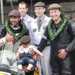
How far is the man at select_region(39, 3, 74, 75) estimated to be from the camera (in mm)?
8180

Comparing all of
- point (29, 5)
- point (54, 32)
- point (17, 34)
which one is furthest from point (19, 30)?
point (29, 5)

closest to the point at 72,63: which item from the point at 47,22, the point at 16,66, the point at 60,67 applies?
the point at 60,67

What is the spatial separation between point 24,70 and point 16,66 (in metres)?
0.19

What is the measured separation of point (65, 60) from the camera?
328 inches

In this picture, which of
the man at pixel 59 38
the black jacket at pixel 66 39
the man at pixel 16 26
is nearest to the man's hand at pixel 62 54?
the man at pixel 59 38

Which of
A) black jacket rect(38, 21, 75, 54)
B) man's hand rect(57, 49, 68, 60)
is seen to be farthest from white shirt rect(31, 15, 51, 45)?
man's hand rect(57, 49, 68, 60)

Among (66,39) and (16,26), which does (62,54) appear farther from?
(16,26)

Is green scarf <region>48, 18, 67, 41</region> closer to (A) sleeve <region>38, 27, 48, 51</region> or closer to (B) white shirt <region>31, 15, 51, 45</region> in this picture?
(A) sleeve <region>38, 27, 48, 51</region>

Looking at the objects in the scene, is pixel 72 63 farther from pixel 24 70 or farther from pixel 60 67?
pixel 24 70

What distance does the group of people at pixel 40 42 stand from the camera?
775cm

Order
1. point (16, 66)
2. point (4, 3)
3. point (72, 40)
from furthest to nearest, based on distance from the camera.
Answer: point (4, 3), point (72, 40), point (16, 66)

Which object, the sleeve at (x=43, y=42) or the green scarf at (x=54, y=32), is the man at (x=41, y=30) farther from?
the green scarf at (x=54, y=32)

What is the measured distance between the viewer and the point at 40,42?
844 cm

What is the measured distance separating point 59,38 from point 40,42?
0.38m
